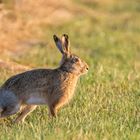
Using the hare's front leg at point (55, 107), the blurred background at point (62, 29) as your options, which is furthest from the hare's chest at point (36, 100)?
the blurred background at point (62, 29)

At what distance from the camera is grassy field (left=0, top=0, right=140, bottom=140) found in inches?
277

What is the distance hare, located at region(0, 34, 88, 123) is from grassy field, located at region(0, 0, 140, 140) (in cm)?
15

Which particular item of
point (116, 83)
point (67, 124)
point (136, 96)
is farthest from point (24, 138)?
point (116, 83)

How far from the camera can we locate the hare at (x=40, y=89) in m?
8.15

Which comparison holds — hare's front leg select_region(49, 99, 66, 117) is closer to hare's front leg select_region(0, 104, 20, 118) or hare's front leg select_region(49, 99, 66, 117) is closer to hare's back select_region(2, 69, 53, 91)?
hare's back select_region(2, 69, 53, 91)

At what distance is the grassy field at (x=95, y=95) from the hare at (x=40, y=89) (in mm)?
155

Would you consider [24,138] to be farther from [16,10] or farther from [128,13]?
[128,13]

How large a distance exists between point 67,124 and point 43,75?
126 cm

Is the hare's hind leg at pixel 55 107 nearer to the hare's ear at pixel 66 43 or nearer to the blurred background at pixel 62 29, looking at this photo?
the hare's ear at pixel 66 43

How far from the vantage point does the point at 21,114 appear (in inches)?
331

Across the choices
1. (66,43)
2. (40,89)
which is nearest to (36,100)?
(40,89)

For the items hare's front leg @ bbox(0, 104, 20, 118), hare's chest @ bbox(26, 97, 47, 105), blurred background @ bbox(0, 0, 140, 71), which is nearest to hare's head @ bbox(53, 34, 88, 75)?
hare's chest @ bbox(26, 97, 47, 105)

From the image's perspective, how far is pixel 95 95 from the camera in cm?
953

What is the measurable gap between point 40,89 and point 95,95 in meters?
1.32
